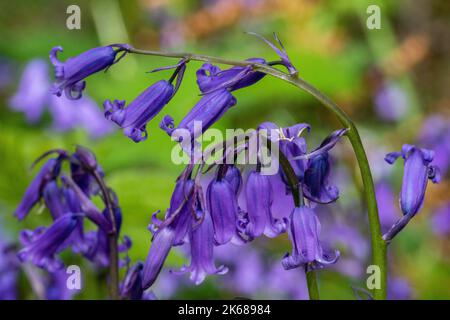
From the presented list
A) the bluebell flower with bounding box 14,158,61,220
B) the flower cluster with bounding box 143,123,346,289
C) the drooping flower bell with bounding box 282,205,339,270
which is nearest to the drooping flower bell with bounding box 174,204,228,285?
the flower cluster with bounding box 143,123,346,289

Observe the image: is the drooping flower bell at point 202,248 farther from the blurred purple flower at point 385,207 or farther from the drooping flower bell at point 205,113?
the blurred purple flower at point 385,207

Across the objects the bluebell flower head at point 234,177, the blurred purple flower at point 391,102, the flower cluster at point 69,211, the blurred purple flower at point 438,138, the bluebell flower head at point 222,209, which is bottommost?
the bluebell flower head at point 222,209

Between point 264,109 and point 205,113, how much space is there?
297 centimetres

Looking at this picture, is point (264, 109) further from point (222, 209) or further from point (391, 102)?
point (222, 209)

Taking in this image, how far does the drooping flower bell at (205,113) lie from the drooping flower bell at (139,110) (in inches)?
2.4

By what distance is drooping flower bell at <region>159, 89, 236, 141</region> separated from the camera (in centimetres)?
124

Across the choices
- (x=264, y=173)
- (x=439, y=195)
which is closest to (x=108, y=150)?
(x=264, y=173)

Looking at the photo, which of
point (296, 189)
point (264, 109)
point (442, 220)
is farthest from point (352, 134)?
point (264, 109)

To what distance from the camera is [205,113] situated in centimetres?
125

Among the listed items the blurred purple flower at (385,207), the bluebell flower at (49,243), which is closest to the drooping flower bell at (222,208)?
the bluebell flower at (49,243)

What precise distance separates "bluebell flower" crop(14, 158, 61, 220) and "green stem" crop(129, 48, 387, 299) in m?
0.42

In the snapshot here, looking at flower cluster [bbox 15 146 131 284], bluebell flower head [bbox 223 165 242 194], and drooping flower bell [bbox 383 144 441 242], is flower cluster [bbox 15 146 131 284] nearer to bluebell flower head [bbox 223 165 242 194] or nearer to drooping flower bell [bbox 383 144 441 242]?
bluebell flower head [bbox 223 165 242 194]

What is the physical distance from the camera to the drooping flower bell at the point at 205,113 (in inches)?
48.7

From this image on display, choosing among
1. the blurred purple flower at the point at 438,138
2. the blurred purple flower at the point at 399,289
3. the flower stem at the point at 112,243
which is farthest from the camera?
the blurred purple flower at the point at 438,138
